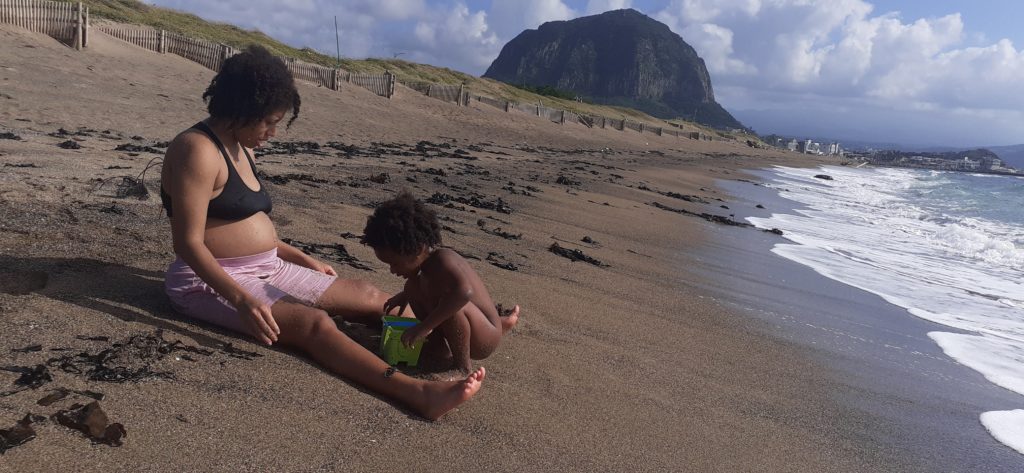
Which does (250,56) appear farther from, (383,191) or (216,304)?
(383,191)

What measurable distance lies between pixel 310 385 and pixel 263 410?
0.96 feet

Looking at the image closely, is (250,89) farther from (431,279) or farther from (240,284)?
(431,279)

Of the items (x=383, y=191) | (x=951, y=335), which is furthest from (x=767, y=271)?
(x=383, y=191)

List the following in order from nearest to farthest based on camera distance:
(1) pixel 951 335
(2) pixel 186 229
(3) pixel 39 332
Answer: (3) pixel 39 332
(2) pixel 186 229
(1) pixel 951 335

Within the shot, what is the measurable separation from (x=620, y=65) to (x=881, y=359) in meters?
178

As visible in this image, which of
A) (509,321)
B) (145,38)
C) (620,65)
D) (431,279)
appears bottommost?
(509,321)

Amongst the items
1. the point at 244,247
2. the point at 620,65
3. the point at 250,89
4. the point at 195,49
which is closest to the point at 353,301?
the point at 244,247

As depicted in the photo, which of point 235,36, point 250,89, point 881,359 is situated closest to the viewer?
point 250,89

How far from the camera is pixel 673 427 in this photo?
316cm

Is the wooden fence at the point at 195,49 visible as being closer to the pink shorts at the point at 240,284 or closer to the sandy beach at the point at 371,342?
the sandy beach at the point at 371,342

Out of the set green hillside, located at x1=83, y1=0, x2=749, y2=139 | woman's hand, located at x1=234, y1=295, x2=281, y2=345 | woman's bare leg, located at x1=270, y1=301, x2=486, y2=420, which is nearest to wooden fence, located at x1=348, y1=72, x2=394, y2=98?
green hillside, located at x1=83, y1=0, x2=749, y2=139

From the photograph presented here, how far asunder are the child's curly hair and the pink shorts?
0.46 metres

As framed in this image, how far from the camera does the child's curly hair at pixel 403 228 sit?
3.14m

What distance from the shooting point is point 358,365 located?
9.75ft
